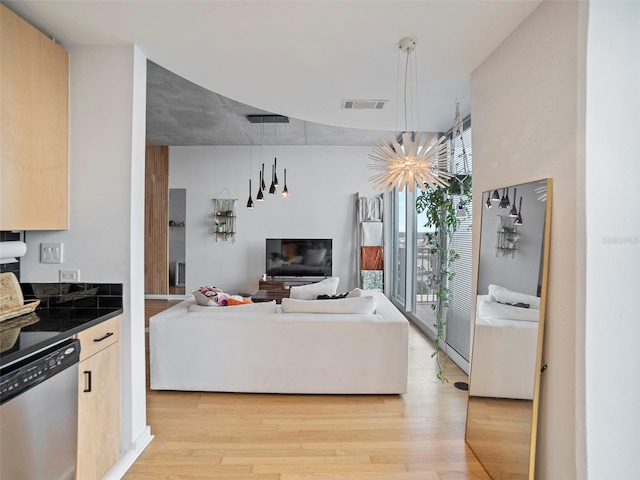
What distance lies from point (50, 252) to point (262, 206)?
5053 millimetres

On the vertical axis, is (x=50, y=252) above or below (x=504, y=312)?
above

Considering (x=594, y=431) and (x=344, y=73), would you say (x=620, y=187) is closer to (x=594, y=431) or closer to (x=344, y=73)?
(x=594, y=431)

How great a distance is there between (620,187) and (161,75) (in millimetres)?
4030

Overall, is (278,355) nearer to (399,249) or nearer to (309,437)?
(309,437)

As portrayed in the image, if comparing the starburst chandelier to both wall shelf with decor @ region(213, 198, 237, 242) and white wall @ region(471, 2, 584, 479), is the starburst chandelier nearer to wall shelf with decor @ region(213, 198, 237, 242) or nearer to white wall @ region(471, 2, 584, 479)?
white wall @ region(471, 2, 584, 479)

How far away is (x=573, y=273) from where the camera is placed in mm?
1565

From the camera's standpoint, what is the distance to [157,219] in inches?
285

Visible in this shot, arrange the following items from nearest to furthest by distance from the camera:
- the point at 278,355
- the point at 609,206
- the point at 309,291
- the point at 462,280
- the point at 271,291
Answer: the point at 609,206, the point at 278,355, the point at 462,280, the point at 309,291, the point at 271,291

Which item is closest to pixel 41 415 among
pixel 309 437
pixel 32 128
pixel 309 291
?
pixel 32 128

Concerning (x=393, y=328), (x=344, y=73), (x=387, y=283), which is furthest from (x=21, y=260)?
(x=387, y=283)

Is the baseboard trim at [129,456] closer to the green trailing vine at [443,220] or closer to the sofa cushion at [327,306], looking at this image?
the sofa cushion at [327,306]

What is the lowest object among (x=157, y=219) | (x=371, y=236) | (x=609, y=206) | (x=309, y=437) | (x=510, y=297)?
(x=309, y=437)

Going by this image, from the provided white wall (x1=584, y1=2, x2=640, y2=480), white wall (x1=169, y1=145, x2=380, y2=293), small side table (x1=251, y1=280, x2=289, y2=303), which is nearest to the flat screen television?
white wall (x1=169, y1=145, x2=380, y2=293)

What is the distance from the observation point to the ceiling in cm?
188
